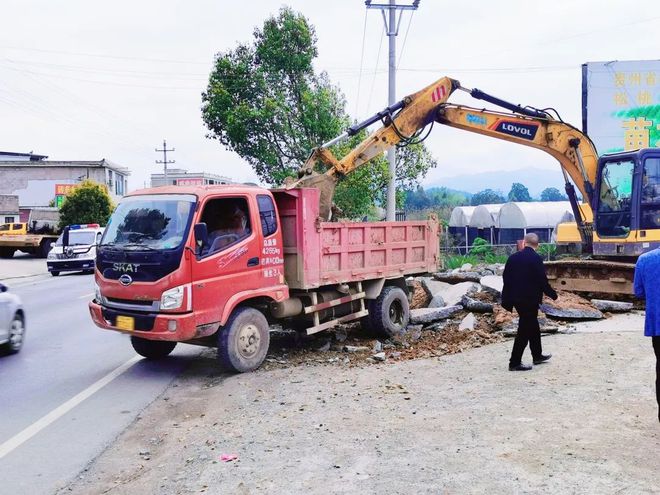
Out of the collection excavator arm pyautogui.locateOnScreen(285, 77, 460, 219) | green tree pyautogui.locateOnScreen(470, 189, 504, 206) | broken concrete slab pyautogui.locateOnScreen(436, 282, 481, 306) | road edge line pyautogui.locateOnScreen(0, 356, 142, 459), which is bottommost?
road edge line pyautogui.locateOnScreen(0, 356, 142, 459)

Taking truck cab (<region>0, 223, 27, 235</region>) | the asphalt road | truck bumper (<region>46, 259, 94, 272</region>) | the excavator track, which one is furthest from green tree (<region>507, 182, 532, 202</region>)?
the asphalt road

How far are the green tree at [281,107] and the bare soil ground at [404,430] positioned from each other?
13482 millimetres

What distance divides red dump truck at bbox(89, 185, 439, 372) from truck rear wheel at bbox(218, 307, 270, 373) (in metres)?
0.01

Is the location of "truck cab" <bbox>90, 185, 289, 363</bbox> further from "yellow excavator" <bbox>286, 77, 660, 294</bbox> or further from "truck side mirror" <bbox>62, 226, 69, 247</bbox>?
"truck side mirror" <bbox>62, 226, 69, 247</bbox>

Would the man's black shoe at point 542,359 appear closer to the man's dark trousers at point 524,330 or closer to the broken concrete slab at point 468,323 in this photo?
the man's dark trousers at point 524,330

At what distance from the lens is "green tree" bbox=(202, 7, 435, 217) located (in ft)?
68.1

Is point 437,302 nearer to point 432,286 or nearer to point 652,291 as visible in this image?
point 432,286

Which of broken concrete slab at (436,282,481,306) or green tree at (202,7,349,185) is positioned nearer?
broken concrete slab at (436,282,481,306)

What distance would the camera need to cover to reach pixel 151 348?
8.78 metres

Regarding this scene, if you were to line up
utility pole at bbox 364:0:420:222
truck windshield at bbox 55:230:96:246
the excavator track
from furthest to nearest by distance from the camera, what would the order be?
truck windshield at bbox 55:230:96:246 → utility pole at bbox 364:0:420:222 → the excavator track

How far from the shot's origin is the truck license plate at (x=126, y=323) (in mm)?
7426

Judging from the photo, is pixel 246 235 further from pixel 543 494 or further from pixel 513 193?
pixel 513 193

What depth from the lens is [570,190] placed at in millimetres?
13133

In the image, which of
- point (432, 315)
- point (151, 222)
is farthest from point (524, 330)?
point (151, 222)
